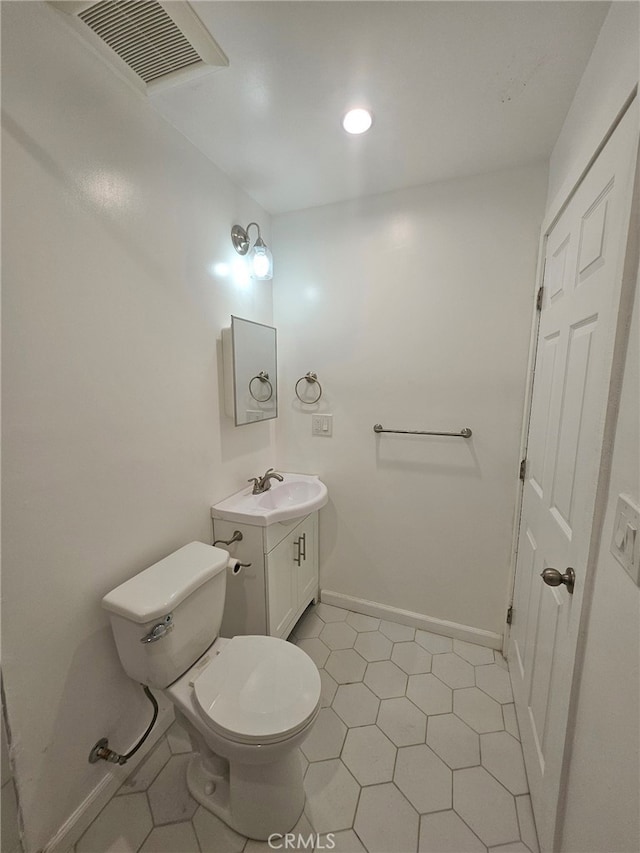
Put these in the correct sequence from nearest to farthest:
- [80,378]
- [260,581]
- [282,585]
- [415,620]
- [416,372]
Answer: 1. [80,378]
2. [260,581]
3. [282,585]
4. [416,372]
5. [415,620]

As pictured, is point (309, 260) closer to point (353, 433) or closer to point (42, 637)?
point (353, 433)

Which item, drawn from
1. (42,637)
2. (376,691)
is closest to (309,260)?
(42,637)

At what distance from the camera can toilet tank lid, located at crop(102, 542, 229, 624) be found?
1.00 metres

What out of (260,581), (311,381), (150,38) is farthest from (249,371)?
(150,38)

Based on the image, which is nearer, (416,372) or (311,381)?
(416,372)

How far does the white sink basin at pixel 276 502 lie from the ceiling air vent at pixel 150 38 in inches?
61.7

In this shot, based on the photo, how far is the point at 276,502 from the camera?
1803mm

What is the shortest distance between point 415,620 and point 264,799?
114cm

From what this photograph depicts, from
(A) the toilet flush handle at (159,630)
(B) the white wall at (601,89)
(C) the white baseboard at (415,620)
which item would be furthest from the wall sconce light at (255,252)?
(C) the white baseboard at (415,620)

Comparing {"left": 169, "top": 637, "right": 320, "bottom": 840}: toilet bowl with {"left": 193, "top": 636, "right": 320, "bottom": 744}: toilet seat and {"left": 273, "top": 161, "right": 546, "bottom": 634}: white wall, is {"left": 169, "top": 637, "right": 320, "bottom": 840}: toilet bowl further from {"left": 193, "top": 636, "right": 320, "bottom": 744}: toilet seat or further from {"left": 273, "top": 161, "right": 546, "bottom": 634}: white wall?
{"left": 273, "top": 161, "right": 546, "bottom": 634}: white wall

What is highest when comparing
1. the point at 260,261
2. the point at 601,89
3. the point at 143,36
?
the point at 143,36

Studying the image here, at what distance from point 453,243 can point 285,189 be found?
889 millimetres

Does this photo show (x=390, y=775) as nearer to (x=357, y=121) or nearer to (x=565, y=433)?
(x=565, y=433)

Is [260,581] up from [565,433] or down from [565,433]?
down
